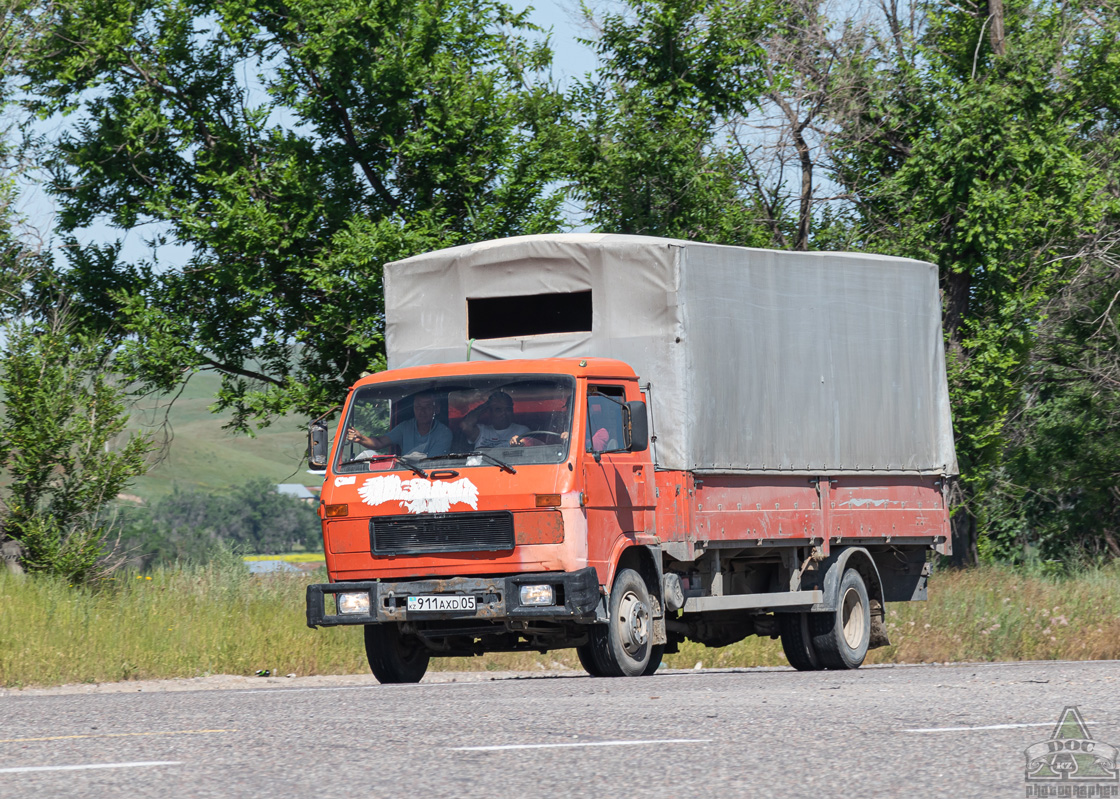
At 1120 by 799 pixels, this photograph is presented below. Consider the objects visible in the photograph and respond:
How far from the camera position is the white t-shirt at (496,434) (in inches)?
477

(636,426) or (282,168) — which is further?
(282,168)

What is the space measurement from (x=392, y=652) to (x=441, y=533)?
171 centimetres

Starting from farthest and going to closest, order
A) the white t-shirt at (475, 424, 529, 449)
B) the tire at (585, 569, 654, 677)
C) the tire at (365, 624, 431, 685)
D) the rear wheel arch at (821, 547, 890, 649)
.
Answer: the rear wheel arch at (821, 547, 890, 649), the tire at (365, 624, 431, 685), the tire at (585, 569, 654, 677), the white t-shirt at (475, 424, 529, 449)

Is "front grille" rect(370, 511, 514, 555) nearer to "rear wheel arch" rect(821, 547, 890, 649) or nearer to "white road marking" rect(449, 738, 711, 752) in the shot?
"rear wheel arch" rect(821, 547, 890, 649)

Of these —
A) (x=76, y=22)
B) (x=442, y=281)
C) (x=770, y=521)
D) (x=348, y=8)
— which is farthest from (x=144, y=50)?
(x=770, y=521)

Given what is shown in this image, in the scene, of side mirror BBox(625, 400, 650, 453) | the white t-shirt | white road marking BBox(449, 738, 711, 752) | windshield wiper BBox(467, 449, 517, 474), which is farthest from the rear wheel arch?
white road marking BBox(449, 738, 711, 752)

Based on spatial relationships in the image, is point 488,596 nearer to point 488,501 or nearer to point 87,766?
point 488,501

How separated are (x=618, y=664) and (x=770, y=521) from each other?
2461 millimetres

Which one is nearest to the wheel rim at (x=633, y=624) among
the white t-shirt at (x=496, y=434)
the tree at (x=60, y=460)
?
the white t-shirt at (x=496, y=434)

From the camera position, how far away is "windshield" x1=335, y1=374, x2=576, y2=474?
1205 cm

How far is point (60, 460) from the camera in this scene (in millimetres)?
20125

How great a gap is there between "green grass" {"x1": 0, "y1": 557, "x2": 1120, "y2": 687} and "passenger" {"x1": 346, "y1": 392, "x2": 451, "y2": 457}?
170 inches

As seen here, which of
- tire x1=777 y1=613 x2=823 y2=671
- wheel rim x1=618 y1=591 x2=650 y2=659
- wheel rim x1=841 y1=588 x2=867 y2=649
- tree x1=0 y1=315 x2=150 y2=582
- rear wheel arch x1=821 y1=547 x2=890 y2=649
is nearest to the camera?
wheel rim x1=618 y1=591 x2=650 y2=659

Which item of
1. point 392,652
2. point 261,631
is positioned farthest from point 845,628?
point 261,631
